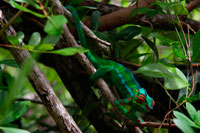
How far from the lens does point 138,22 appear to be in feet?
6.86

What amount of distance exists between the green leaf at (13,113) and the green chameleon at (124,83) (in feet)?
2.34

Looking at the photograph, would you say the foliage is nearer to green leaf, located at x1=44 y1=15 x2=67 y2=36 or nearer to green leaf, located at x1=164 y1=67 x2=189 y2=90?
green leaf, located at x1=164 y1=67 x2=189 y2=90

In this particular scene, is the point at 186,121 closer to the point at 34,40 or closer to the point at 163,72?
the point at 163,72

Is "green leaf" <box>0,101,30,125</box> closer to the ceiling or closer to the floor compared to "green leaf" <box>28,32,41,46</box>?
closer to the floor

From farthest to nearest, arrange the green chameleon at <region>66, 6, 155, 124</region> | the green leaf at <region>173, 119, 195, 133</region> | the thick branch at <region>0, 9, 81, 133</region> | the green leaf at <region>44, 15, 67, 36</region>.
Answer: the green chameleon at <region>66, 6, 155, 124</region> < the thick branch at <region>0, 9, 81, 133</region> < the green leaf at <region>173, 119, 195, 133</region> < the green leaf at <region>44, 15, 67, 36</region>

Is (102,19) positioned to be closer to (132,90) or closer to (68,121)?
(132,90)

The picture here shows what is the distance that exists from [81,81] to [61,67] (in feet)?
0.68

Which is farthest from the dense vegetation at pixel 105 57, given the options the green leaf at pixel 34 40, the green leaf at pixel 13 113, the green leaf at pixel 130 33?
the green leaf at pixel 34 40

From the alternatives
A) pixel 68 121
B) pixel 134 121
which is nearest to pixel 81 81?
pixel 134 121

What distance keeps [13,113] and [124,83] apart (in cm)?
118

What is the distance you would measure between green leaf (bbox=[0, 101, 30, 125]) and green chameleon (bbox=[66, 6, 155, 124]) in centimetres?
71

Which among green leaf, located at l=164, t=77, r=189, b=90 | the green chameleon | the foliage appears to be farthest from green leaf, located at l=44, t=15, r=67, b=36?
the green chameleon

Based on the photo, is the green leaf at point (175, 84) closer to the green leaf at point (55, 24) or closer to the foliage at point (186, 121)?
the foliage at point (186, 121)

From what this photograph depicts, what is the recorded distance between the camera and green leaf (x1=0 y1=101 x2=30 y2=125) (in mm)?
850
